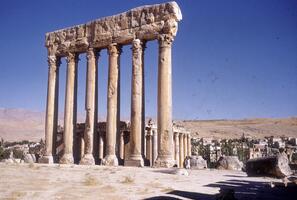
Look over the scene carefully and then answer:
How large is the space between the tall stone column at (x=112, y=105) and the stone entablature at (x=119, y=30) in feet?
3.36

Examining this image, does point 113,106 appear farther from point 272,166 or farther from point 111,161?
point 272,166

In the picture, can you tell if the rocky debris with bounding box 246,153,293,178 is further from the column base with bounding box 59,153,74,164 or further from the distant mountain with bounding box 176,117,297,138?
the distant mountain with bounding box 176,117,297,138

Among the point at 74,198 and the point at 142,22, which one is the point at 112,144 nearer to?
the point at 142,22

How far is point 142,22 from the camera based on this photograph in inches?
1041

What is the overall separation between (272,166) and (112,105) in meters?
13.4

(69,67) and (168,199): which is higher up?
(69,67)

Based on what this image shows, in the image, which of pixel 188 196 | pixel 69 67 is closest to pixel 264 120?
pixel 69 67

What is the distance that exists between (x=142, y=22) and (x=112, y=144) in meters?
9.19

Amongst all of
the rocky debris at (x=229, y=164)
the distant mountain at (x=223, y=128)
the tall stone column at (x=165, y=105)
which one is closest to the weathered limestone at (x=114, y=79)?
the tall stone column at (x=165, y=105)

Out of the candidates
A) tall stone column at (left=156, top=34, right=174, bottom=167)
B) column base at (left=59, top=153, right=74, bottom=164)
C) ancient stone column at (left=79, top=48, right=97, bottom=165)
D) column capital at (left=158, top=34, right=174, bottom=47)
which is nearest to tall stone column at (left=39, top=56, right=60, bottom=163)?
column base at (left=59, top=153, right=74, bottom=164)

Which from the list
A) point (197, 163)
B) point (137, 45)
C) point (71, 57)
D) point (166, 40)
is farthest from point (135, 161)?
point (71, 57)

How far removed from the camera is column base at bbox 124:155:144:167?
2452cm

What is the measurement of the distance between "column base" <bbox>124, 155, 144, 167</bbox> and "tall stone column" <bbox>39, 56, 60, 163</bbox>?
8.53 meters

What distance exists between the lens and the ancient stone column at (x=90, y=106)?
2773cm
